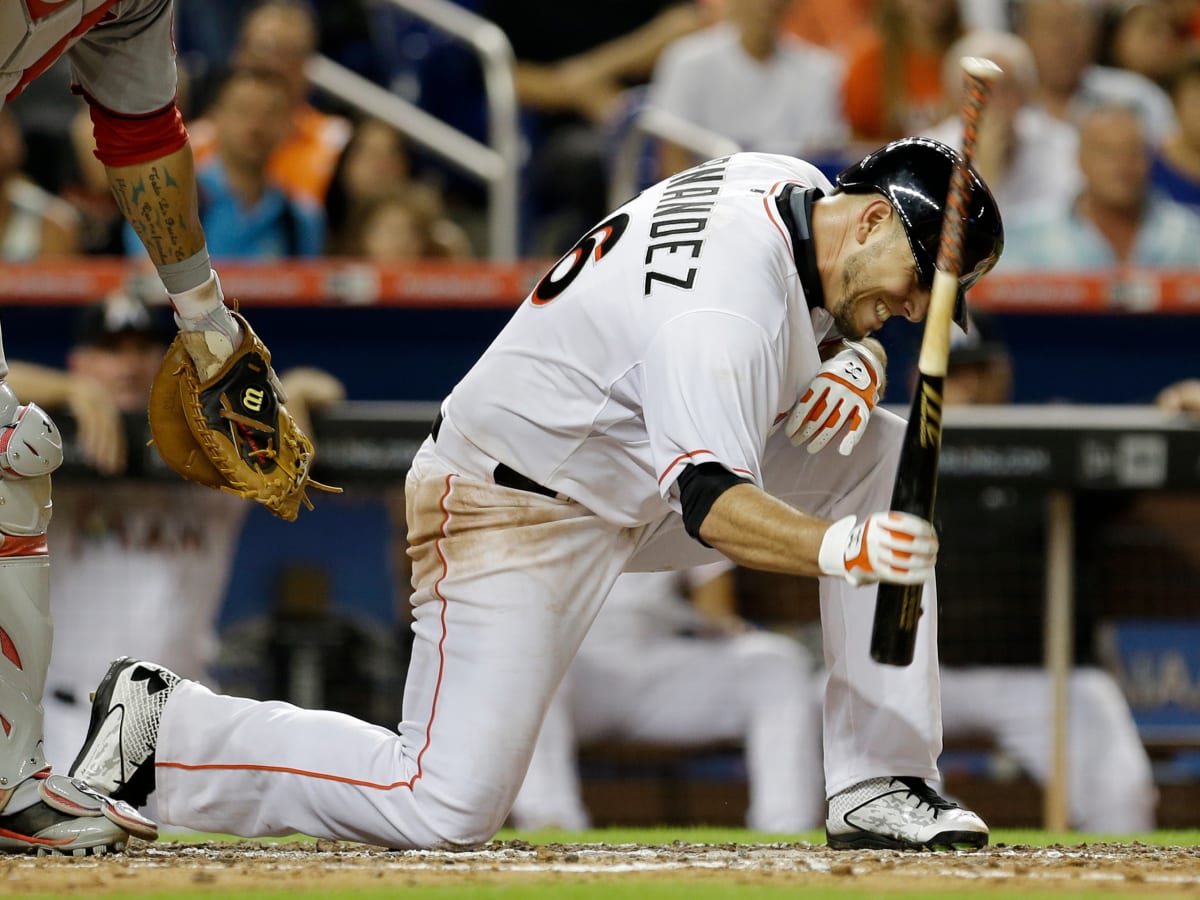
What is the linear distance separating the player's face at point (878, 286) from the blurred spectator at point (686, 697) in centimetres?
205

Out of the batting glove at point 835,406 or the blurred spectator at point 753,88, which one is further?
the blurred spectator at point 753,88

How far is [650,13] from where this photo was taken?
8109mm

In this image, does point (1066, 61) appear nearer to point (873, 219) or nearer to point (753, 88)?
point (753, 88)

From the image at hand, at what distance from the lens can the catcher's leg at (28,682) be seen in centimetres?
320

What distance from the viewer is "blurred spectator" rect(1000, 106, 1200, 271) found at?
6594 millimetres

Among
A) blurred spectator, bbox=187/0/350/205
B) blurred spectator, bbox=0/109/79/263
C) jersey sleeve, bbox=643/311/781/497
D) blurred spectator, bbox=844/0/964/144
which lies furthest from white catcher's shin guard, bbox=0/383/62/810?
blurred spectator, bbox=844/0/964/144

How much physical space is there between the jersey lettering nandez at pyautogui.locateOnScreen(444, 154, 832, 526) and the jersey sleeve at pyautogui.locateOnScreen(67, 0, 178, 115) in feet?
2.64

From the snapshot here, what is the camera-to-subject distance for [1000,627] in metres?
5.69

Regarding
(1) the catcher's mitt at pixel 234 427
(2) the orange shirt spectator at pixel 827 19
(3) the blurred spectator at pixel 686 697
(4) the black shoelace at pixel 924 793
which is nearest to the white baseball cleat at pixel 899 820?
(4) the black shoelace at pixel 924 793

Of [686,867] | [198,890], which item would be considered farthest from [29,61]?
[686,867]

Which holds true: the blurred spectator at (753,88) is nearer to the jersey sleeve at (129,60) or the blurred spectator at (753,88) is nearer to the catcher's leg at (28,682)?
the jersey sleeve at (129,60)

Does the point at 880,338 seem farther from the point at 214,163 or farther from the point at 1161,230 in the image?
the point at 214,163

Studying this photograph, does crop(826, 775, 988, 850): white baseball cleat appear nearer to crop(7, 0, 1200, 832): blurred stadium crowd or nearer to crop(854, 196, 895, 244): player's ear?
crop(854, 196, 895, 244): player's ear

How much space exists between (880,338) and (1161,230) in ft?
4.69
